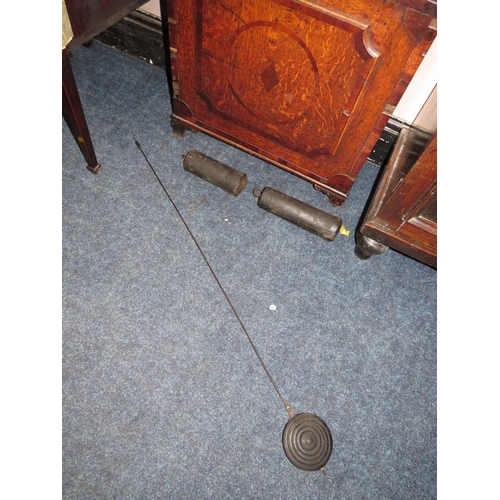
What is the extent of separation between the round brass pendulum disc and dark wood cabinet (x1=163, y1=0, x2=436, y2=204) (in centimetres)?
98

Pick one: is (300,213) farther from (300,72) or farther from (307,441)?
(307,441)

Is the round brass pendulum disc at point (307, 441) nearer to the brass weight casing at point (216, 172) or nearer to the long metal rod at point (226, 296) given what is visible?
the long metal rod at point (226, 296)

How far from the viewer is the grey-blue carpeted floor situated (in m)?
1.38

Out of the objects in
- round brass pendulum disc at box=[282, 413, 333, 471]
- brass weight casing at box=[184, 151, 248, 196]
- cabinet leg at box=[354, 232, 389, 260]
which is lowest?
round brass pendulum disc at box=[282, 413, 333, 471]

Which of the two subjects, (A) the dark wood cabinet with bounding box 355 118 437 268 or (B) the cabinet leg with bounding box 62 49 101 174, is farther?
(B) the cabinet leg with bounding box 62 49 101 174

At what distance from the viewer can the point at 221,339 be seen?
158cm

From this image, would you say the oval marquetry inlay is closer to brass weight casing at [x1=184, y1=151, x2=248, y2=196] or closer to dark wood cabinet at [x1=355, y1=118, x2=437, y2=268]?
brass weight casing at [x1=184, y1=151, x2=248, y2=196]

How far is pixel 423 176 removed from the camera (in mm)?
1168

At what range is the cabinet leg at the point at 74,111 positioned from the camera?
1397mm

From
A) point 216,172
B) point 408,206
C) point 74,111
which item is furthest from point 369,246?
point 74,111

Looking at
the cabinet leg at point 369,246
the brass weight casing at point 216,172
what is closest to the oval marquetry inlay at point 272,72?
the brass weight casing at point 216,172

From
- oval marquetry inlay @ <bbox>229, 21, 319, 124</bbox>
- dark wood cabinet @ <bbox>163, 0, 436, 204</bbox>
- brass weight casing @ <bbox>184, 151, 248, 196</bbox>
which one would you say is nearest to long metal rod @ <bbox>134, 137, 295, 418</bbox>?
brass weight casing @ <bbox>184, 151, 248, 196</bbox>

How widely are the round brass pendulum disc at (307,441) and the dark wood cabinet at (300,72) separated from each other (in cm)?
98
